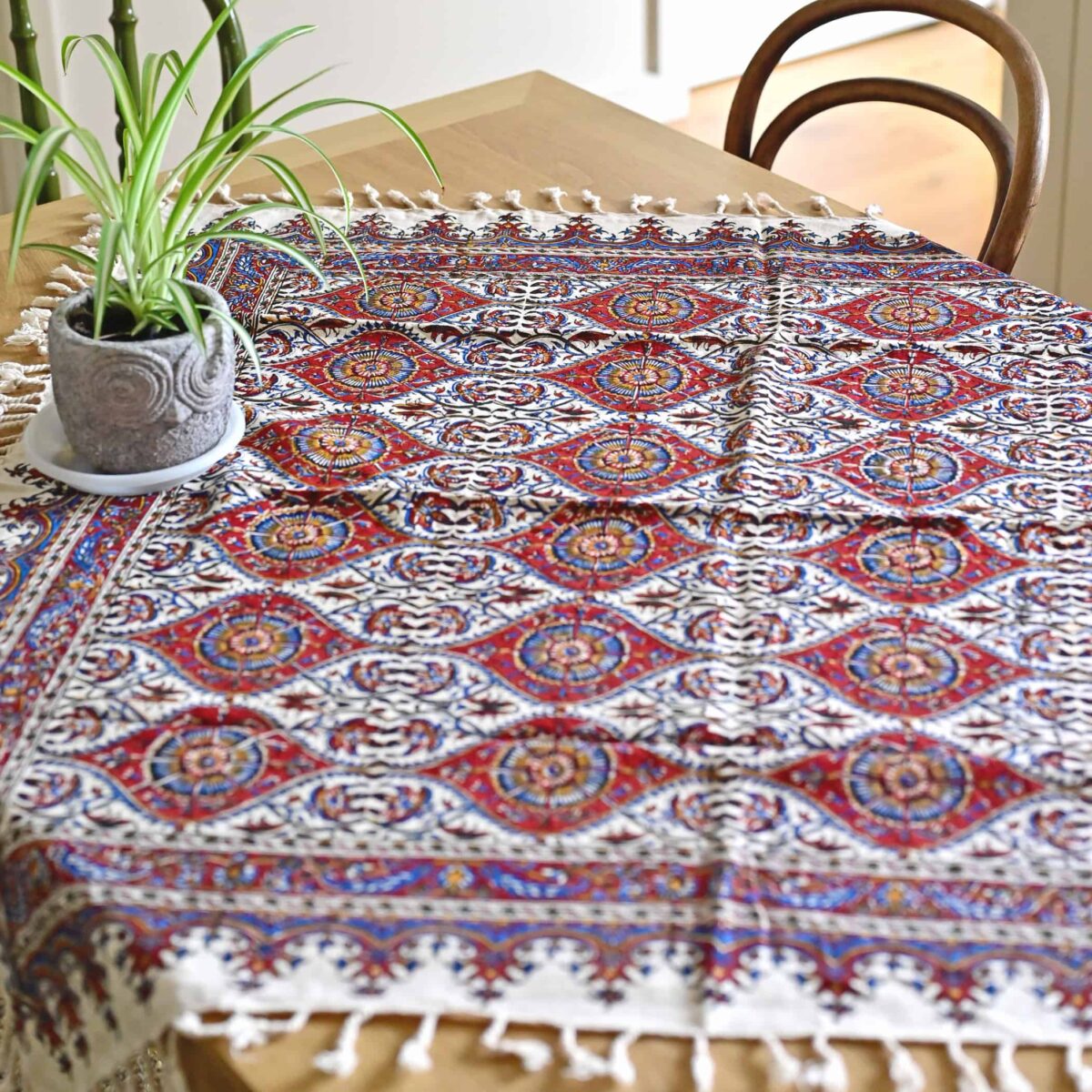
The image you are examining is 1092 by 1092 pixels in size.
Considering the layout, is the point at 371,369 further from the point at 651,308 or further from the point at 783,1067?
the point at 783,1067

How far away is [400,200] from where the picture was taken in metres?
1.66

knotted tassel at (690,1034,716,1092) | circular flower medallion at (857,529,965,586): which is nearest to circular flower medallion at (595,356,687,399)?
circular flower medallion at (857,529,965,586)

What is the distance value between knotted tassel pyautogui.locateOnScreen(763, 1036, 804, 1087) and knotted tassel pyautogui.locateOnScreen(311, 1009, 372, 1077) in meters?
0.20

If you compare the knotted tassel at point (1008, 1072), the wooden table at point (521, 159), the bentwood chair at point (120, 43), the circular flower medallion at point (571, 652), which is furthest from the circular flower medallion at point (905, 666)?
the bentwood chair at point (120, 43)

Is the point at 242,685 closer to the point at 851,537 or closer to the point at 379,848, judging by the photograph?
the point at 379,848

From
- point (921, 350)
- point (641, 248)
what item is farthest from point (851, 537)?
point (641, 248)

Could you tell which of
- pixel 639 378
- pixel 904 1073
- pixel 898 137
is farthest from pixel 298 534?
pixel 898 137

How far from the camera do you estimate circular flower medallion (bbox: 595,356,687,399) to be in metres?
1.31

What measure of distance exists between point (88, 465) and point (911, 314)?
0.77 metres

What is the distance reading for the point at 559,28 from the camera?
148 inches

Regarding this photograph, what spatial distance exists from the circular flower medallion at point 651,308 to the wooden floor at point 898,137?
217 centimetres

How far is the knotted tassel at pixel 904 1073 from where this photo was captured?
0.70 meters

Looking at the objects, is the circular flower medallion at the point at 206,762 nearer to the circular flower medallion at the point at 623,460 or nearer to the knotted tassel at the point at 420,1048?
the knotted tassel at the point at 420,1048

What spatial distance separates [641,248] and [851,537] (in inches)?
22.4
